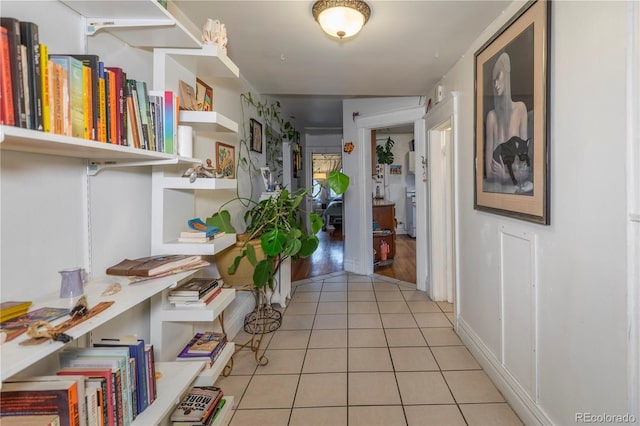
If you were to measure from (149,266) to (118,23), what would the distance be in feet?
2.97

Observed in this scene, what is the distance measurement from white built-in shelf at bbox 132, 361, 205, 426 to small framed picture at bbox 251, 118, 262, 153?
2.27 m

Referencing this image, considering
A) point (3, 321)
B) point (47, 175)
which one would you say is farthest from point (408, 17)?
point (3, 321)

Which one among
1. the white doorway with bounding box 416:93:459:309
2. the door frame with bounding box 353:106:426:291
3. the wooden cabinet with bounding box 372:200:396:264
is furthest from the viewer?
the wooden cabinet with bounding box 372:200:396:264

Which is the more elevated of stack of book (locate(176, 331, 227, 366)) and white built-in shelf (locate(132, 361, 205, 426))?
white built-in shelf (locate(132, 361, 205, 426))

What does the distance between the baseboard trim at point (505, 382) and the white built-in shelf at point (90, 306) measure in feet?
5.65

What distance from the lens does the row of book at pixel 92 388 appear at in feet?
2.66

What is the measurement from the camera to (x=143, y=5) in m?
1.13

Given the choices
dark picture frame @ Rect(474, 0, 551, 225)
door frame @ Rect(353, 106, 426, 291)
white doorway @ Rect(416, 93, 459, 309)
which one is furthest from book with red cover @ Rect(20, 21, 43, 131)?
door frame @ Rect(353, 106, 426, 291)

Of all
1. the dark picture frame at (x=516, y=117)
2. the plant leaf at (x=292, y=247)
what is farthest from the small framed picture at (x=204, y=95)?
the dark picture frame at (x=516, y=117)

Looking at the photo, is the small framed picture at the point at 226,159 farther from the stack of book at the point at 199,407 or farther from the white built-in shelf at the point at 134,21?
the stack of book at the point at 199,407

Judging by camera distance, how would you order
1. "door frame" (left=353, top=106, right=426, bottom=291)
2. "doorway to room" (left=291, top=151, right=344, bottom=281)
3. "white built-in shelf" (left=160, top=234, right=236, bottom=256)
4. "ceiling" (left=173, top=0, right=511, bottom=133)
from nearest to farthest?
"white built-in shelf" (left=160, top=234, right=236, bottom=256) → "ceiling" (left=173, top=0, right=511, bottom=133) → "door frame" (left=353, top=106, right=426, bottom=291) → "doorway to room" (left=291, top=151, right=344, bottom=281)

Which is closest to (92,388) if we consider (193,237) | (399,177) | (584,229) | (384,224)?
(193,237)

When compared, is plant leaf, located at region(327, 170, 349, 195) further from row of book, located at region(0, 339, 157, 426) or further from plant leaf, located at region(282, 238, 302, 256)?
row of book, located at region(0, 339, 157, 426)

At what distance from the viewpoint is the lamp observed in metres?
1.64
